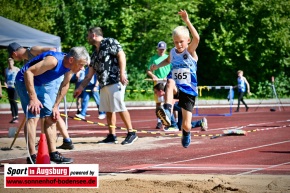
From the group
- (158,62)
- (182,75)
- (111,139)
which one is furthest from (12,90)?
(182,75)

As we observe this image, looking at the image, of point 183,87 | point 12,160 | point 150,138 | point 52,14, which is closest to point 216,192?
point 183,87

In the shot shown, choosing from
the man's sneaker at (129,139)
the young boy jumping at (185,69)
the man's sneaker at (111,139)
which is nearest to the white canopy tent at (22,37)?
the man's sneaker at (111,139)

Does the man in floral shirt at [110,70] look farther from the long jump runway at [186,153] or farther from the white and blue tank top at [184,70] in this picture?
the white and blue tank top at [184,70]

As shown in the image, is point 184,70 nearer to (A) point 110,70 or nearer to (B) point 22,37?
(A) point 110,70

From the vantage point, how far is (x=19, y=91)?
10.7 m

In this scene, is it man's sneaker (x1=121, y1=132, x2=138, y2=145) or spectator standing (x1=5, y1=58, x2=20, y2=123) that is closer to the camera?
man's sneaker (x1=121, y1=132, x2=138, y2=145)

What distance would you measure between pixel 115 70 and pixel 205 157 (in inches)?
107

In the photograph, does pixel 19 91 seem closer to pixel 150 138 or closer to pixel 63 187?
pixel 63 187

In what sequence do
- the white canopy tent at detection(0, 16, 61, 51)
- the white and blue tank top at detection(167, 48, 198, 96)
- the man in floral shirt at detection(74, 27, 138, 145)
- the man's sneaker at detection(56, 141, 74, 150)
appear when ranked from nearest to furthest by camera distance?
the white and blue tank top at detection(167, 48, 198, 96), the man's sneaker at detection(56, 141, 74, 150), the man in floral shirt at detection(74, 27, 138, 145), the white canopy tent at detection(0, 16, 61, 51)

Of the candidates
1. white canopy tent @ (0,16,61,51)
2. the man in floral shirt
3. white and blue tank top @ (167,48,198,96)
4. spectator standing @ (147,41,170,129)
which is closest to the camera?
white and blue tank top @ (167,48,198,96)

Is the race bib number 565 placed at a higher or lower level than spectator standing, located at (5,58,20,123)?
higher

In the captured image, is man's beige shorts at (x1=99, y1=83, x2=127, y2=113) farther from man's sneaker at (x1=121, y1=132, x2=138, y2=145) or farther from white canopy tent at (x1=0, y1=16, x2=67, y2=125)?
white canopy tent at (x1=0, y1=16, x2=67, y2=125)

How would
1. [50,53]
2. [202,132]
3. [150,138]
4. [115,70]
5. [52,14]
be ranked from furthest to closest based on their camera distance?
[52,14], [202,132], [150,138], [115,70], [50,53]

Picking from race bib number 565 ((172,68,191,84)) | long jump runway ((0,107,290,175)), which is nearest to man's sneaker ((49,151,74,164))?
long jump runway ((0,107,290,175))
